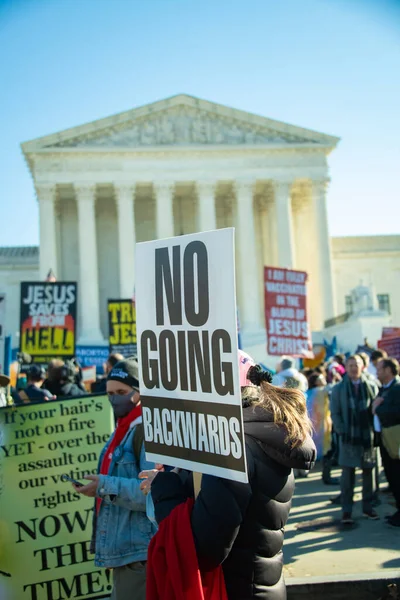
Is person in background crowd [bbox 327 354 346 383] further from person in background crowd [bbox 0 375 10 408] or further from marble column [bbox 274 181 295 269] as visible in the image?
marble column [bbox 274 181 295 269]

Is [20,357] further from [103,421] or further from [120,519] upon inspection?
[120,519]

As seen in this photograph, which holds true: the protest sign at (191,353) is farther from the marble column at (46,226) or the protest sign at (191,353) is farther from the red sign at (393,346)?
the marble column at (46,226)

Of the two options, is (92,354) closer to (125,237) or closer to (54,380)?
(54,380)

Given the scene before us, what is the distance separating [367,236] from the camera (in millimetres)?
50688

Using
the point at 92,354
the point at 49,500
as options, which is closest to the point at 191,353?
the point at 49,500

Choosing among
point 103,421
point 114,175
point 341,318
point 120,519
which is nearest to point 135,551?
point 120,519

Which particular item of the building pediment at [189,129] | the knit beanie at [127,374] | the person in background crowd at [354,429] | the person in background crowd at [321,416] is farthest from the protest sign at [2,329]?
the building pediment at [189,129]

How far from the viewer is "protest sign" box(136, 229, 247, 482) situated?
8.09 ft

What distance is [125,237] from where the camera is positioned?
40375mm

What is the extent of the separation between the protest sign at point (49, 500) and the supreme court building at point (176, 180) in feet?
113

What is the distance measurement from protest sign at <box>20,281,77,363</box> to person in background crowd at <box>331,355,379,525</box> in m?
5.21

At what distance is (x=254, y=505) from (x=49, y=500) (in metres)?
2.60

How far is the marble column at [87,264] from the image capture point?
39.4 metres

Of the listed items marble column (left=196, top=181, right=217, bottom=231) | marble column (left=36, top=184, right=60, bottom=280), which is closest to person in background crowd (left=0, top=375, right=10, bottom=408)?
marble column (left=36, top=184, right=60, bottom=280)
